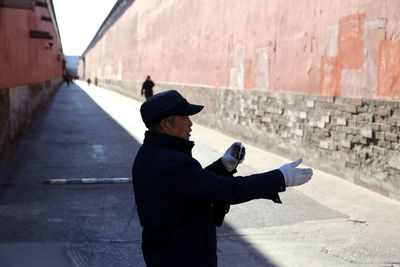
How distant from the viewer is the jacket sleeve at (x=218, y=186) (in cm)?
203

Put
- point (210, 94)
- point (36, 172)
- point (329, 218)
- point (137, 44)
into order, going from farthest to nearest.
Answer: point (137, 44), point (210, 94), point (36, 172), point (329, 218)

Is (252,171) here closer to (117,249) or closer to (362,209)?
(362,209)

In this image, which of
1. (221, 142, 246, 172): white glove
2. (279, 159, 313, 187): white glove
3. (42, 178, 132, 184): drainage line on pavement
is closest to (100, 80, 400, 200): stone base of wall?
(42, 178, 132, 184): drainage line on pavement

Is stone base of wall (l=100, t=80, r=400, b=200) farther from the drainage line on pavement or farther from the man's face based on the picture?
the man's face

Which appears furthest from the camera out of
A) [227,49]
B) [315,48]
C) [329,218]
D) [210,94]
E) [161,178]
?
[210,94]

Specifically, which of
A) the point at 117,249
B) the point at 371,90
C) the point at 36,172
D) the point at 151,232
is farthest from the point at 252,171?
the point at 151,232

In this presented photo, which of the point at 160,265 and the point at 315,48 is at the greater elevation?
the point at 315,48

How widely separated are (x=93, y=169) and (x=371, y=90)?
489cm

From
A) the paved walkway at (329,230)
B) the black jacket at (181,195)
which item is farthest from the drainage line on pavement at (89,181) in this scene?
the black jacket at (181,195)

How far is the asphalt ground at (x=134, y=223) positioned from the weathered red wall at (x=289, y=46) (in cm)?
177

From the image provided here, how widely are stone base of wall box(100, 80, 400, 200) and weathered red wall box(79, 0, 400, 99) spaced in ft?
0.86

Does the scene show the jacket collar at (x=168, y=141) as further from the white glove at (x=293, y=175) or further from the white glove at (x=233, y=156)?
the white glove at (x=293, y=175)

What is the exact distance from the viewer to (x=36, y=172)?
834cm

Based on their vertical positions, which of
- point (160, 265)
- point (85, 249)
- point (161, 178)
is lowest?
point (85, 249)
